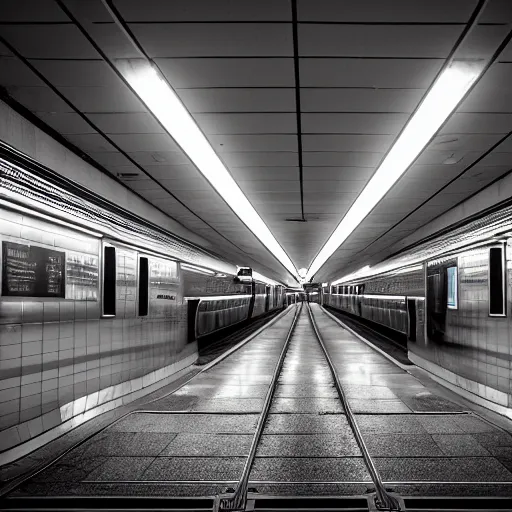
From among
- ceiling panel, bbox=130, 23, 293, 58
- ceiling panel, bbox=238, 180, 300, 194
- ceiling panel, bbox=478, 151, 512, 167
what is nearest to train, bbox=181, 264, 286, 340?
ceiling panel, bbox=238, 180, 300, 194

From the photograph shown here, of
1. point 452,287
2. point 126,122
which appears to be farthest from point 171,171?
point 452,287

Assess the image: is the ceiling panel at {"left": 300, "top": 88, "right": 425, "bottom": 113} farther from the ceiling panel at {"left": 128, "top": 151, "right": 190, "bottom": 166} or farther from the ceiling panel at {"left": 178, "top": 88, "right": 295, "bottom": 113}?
the ceiling panel at {"left": 128, "top": 151, "right": 190, "bottom": 166}

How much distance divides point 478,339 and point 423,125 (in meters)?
4.50

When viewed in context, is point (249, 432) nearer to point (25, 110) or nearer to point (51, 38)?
point (25, 110)

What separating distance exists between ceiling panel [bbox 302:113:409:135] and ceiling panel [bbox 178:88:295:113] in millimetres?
429

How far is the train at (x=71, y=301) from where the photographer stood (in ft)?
18.2

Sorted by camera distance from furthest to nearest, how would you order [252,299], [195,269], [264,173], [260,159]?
1. [252,299]
2. [195,269]
3. [264,173]
4. [260,159]

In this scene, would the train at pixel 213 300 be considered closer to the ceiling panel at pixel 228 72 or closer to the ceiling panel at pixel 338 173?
the ceiling panel at pixel 338 173

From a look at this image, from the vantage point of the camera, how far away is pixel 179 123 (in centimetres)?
586

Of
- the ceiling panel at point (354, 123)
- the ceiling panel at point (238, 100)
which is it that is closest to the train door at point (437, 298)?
the ceiling panel at point (354, 123)

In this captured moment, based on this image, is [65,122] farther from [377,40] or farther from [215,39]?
[377,40]

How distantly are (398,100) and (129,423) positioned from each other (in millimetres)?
5066

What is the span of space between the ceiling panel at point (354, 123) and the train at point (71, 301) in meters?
2.89

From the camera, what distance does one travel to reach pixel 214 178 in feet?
27.6
